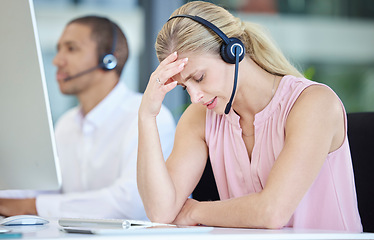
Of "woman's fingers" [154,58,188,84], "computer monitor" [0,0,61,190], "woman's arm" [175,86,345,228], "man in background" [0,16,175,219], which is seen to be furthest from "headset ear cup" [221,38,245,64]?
"man in background" [0,16,175,219]

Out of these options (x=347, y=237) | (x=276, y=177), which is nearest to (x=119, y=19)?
(x=276, y=177)

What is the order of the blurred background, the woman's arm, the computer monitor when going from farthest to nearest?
1. the blurred background
2. the woman's arm
3. the computer monitor

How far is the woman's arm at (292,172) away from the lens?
1235 mm

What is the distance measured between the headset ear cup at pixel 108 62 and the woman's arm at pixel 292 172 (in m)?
1.31

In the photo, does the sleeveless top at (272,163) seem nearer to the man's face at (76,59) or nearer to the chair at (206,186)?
the chair at (206,186)

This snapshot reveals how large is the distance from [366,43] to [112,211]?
2.65 meters

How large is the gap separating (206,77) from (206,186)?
1.41 ft

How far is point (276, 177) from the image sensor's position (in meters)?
1.27

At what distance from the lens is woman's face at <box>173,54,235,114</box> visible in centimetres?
142

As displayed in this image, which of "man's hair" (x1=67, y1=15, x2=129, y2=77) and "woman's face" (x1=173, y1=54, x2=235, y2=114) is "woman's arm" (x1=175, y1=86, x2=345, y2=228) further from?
"man's hair" (x1=67, y1=15, x2=129, y2=77)

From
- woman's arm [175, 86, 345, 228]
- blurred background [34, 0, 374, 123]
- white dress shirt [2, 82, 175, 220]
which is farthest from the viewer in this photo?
blurred background [34, 0, 374, 123]

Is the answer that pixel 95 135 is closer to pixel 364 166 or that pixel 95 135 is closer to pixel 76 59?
pixel 76 59

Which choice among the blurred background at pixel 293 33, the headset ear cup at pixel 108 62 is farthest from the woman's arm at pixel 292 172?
the blurred background at pixel 293 33

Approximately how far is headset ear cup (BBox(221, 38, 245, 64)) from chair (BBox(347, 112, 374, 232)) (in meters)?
0.42
